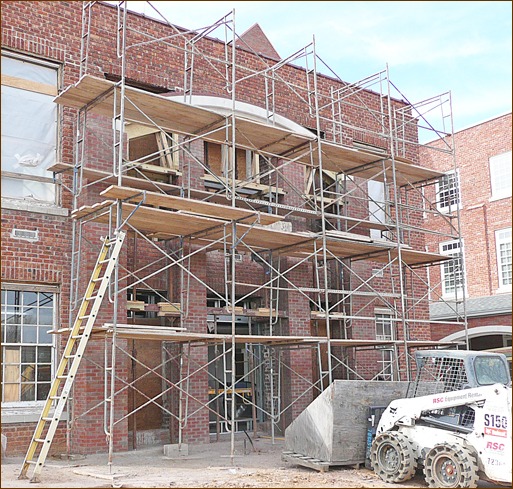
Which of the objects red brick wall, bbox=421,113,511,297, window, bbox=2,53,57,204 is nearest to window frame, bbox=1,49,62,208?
window, bbox=2,53,57,204

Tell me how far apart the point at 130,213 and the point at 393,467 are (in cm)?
601

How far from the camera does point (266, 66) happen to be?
56.2ft

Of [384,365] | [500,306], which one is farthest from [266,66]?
[500,306]

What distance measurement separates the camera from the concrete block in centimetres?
1279

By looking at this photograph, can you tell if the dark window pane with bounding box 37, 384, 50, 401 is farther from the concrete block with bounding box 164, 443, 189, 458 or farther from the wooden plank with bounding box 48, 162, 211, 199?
the wooden plank with bounding box 48, 162, 211, 199

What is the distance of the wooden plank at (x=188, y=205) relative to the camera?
11.4 metres

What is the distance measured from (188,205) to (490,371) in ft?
18.9

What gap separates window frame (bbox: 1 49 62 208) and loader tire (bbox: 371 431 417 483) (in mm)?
7523

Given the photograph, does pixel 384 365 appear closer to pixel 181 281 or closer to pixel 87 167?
pixel 181 281

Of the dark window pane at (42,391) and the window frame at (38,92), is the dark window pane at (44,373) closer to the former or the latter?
the dark window pane at (42,391)

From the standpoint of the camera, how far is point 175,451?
1287 cm

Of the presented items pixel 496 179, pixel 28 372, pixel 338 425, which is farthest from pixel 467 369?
pixel 496 179

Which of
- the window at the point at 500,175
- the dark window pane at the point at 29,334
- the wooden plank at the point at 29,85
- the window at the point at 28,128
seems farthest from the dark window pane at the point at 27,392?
the window at the point at 500,175

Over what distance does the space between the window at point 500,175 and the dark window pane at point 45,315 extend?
22681mm
